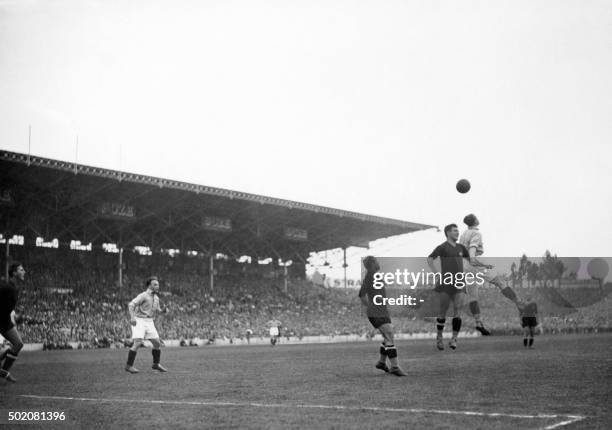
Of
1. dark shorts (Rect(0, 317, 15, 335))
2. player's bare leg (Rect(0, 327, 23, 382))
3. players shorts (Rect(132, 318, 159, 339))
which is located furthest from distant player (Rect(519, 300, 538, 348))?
dark shorts (Rect(0, 317, 15, 335))

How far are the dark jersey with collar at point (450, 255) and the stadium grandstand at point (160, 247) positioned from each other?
1246 inches

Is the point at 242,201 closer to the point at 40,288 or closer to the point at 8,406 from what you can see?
the point at 40,288

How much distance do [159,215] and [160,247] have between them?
211 inches

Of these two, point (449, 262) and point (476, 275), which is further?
point (476, 275)

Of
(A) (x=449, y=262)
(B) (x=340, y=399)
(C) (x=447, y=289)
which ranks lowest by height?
(B) (x=340, y=399)

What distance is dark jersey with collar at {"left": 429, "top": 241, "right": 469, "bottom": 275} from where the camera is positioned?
13.1m

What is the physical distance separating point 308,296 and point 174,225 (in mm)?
16474

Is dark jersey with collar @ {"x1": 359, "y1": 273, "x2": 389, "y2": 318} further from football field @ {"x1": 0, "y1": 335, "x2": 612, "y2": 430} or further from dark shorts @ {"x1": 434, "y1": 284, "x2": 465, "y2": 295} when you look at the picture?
dark shorts @ {"x1": 434, "y1": 284, "x2": 465, "y2": 295}

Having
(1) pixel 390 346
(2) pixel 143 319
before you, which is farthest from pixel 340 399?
(2) pixel 143 319

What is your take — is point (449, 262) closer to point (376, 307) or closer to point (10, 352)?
point (376, 307)

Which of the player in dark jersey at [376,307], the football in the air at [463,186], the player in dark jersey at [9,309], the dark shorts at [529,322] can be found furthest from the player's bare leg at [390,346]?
the dark shorts at [529,322]

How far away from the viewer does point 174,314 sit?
50.9 m

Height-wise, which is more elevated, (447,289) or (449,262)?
(449,262)

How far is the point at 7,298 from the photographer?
13.0 meters
